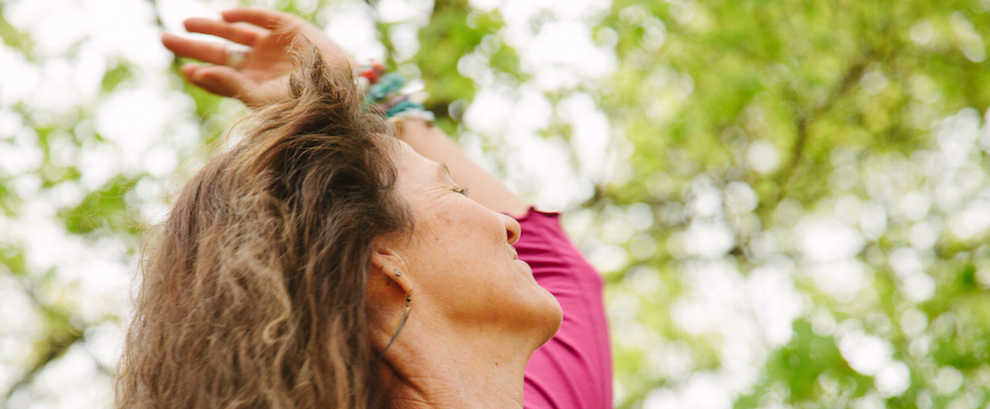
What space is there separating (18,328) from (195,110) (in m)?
3.14

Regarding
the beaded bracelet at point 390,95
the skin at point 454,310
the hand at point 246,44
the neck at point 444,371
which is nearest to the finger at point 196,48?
the hand at point 246,44

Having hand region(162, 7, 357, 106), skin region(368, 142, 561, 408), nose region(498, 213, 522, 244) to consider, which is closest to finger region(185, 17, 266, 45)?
hand region(162, 7, 357, 106)

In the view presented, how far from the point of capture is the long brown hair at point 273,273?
1269 millimetres

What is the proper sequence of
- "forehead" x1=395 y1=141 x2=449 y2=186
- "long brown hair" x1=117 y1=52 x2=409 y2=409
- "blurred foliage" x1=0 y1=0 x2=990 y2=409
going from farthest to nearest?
"blurred foliage" x1=0 y1=0 x2=990 y2=409 → "forehead" x1=395 y1=141 x2=449 y2=186 → "long brown hair" x1=117 y1=52 x2=409 y2=409

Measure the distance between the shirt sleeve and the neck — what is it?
1.05ft

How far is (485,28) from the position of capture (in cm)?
433

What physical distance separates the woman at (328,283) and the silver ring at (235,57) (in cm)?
47

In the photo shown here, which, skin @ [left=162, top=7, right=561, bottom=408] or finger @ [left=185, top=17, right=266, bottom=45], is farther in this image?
finger @ [left=185, top=17, right=266, bottom=45]

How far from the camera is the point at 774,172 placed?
611cm

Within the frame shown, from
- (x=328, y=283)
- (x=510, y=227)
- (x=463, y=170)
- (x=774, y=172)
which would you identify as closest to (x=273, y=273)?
(x=328, y=283)

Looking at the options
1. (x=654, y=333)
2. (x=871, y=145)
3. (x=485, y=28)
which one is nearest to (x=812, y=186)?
(x=871, y=145)

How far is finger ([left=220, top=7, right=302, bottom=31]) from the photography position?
198 centimetres

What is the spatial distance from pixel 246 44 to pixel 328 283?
37.1 inches

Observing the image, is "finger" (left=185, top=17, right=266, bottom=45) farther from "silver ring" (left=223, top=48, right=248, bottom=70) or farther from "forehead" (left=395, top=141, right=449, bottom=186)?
"forehead" (left=395, top=141, right=449, bottom=186)
